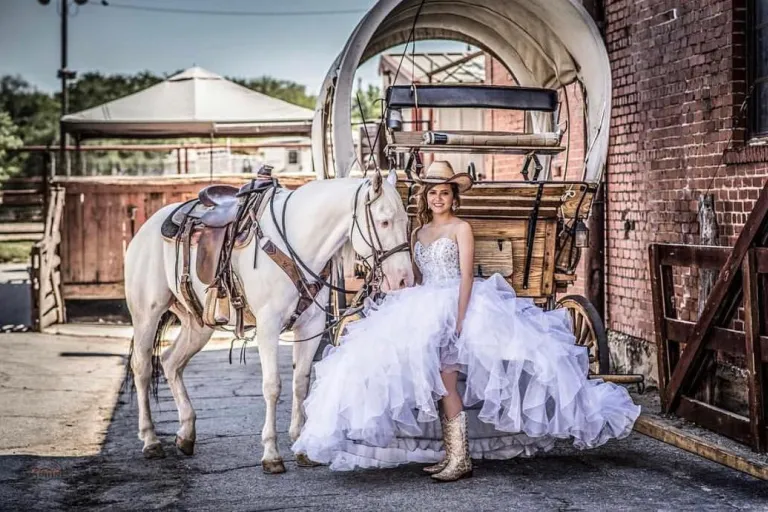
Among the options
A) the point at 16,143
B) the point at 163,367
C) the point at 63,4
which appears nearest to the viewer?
the point at 163,367

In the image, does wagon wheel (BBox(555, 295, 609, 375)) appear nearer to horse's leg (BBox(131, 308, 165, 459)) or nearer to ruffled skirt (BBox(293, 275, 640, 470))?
ruffled skirt (BBox(293, 275, 640, 470))

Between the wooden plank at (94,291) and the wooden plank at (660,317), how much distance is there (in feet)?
38.7

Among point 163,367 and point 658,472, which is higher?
point 163,367

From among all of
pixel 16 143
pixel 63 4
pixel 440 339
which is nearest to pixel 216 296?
pixel 440 339

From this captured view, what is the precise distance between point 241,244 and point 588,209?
2860 mm

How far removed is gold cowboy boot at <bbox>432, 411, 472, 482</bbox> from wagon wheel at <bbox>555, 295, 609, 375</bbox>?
2.37m

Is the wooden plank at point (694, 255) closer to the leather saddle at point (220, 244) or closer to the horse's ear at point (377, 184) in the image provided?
the horse's ear at point (377, 184)

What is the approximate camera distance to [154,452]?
26.7ft

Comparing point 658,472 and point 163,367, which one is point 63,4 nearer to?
point 163,367

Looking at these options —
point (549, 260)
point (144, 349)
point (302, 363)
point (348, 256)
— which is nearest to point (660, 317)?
point (549, 260)

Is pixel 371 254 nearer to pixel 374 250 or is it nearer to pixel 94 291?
pixel 374 250

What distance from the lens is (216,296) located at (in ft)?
26.1

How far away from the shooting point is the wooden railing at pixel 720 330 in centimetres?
742

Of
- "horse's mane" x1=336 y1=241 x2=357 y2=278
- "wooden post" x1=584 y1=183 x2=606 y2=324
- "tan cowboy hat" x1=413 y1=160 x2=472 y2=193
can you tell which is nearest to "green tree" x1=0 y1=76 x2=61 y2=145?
"wooden post" x1=584 y1=183 x2=606 y2=324
